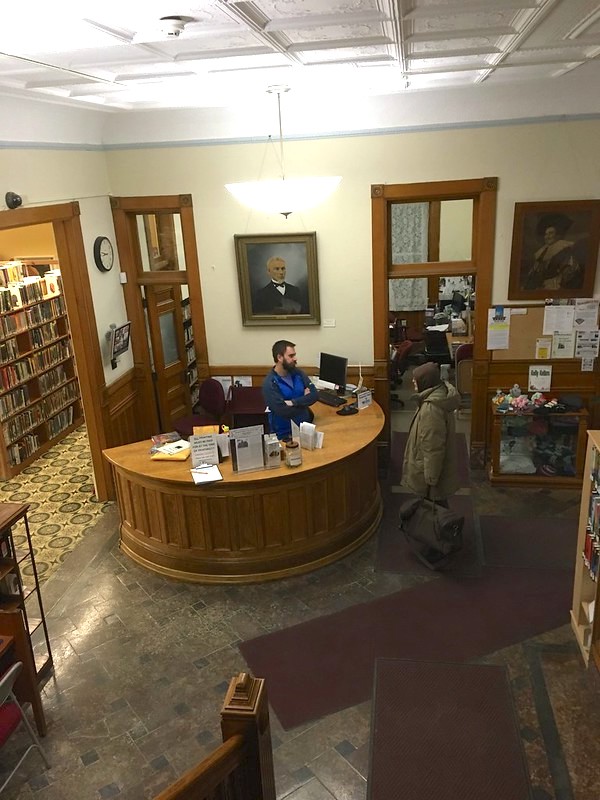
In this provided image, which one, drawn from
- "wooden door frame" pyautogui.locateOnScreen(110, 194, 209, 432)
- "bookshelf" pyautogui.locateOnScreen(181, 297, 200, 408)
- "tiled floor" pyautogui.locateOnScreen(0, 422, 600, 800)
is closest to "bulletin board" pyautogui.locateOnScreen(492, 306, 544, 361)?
"tiled floor" pyautogui.locateOnScreen(0, 422, 600, 800)

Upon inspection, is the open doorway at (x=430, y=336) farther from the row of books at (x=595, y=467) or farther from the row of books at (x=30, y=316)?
the row of books at (x=30, y=316)

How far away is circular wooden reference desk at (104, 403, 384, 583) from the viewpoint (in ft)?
16.5

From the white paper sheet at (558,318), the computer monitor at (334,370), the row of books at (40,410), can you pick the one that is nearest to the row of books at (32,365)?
the row of books at (40,410)

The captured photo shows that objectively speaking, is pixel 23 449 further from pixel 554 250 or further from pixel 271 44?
pixel 554 250

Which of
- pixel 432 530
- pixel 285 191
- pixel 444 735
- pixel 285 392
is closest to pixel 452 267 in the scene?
pixel 285 191

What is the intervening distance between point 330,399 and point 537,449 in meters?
2.17

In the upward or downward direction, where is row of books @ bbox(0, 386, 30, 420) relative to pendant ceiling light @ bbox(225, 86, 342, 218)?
downward

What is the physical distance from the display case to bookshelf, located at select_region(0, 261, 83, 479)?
531 centimetres

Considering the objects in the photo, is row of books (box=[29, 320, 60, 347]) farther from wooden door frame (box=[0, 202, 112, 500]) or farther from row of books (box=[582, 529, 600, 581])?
row of books (box=[582, 529, 600, 581])

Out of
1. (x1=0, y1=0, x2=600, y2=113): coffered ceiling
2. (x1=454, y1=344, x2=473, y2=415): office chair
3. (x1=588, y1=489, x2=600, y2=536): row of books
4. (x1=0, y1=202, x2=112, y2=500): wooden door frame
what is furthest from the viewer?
(x1=454, y1=344, x2=473, y2=415): office chair

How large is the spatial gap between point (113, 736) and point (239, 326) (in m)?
4.29

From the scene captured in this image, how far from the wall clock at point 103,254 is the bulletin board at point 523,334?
13.3 ft

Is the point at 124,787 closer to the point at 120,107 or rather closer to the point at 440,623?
the point at 440,623

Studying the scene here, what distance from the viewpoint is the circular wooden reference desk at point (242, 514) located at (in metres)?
5.03
